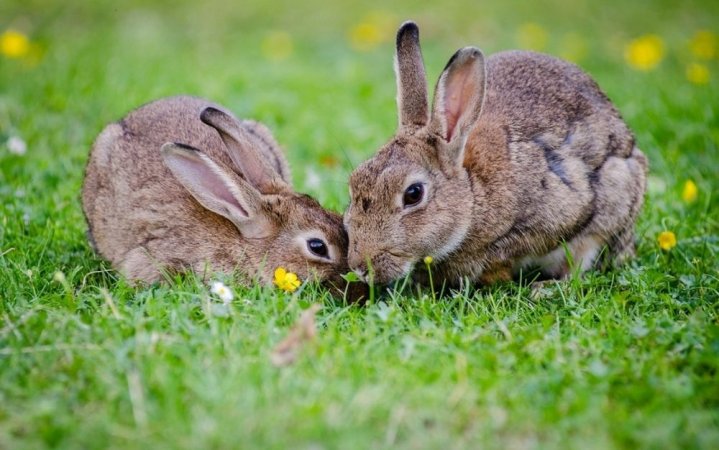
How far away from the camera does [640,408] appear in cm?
360

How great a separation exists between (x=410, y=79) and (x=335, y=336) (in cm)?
190

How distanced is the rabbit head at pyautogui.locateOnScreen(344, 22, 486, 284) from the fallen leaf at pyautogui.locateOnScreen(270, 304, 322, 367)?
0.88 meters

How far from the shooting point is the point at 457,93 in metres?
5.21

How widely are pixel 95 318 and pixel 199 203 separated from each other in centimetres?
153

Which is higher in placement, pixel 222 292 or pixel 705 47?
pixel 705 47

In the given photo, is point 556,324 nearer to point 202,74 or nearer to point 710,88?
point 710,88

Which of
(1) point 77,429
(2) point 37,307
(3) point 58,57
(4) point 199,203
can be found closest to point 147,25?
(3) point 58,57

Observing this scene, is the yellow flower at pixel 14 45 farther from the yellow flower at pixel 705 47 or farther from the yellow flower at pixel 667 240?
the yellow flower at pixel 705 47

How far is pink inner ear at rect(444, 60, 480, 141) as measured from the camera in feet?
16.8

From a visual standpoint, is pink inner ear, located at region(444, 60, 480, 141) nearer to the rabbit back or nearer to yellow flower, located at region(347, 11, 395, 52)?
the rabbit back

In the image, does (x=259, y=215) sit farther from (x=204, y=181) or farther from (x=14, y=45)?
(x=14, y=45)

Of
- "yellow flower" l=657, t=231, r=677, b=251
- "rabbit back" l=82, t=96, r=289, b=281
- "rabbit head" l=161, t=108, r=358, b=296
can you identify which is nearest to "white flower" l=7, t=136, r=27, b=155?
"rabbit back" l=82, t=96, r=289, b=281

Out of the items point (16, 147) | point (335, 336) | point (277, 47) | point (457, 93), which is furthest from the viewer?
point (277, 47)

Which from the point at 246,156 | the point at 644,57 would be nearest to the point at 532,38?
the point at 644,57
